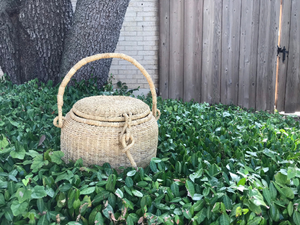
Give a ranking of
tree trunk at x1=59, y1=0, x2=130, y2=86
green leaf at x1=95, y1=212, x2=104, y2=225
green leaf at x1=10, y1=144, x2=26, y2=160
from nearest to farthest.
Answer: green leaf at x1=95, y1=212, x2=104, y2=225 → green leaf at x1=10, y1=144, x2=26, y2=160 → tree trunk at x1=59, y1=0, x2=130, y2=86

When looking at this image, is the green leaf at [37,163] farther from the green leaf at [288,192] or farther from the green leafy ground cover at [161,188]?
the green leaf at [288,192]

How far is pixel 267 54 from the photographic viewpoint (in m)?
4.14

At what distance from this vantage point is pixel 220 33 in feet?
13.5

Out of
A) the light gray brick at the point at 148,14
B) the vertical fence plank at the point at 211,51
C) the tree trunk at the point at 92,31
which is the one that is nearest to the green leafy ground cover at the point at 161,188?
the tree trunk at the point at 92,31

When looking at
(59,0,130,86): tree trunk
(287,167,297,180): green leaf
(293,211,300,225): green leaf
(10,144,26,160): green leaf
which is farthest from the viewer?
(59,0,130,86): tree trunk

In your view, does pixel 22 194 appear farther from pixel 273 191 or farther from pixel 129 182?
pixel 273 191

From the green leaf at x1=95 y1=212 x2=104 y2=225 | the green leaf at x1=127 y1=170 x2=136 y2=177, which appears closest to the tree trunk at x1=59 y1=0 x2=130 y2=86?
the green leaf at x1=127 y1=170 x2=136 y2=177

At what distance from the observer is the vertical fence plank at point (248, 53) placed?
4043 mm

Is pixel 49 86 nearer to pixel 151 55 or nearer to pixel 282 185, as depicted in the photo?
pixel 151 55

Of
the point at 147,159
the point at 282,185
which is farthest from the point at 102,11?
the point at 282,185

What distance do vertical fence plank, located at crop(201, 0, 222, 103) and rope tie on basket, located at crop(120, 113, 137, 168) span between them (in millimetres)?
2902

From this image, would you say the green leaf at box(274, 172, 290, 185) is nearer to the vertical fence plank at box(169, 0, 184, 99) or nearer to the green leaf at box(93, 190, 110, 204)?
the green leaf at box(93, 190, 110, 204)

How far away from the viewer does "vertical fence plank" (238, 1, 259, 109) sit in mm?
4043

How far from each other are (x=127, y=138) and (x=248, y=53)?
3.27 meters
